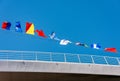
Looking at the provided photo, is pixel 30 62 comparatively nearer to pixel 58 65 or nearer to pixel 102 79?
pixel 58 65

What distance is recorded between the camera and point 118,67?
15031 millimetres

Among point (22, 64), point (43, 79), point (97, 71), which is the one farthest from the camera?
point (43, 79)

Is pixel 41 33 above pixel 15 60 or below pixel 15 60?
above

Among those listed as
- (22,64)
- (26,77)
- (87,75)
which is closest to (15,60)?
(22,64)

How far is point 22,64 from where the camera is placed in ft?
44.2

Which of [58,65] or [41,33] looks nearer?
[58,65]

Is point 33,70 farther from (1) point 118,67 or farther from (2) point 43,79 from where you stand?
(1) point 118,67

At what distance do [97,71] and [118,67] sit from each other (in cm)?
122

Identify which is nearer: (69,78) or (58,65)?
(58,65)

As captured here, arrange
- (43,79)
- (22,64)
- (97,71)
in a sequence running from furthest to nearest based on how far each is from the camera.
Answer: (43,79), (97,71), (22,64)

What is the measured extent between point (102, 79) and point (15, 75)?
4920 millimetres

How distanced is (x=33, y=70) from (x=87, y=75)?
2954mm

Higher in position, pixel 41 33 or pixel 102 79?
pixel 41 33

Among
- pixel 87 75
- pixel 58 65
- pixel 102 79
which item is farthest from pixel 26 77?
pixel 102 79
